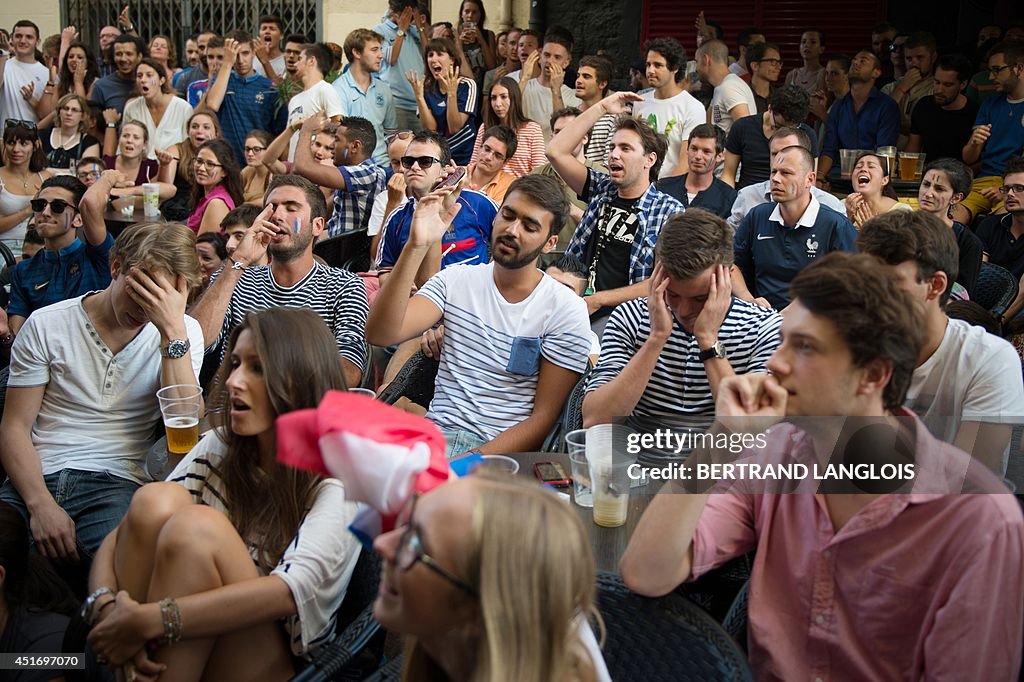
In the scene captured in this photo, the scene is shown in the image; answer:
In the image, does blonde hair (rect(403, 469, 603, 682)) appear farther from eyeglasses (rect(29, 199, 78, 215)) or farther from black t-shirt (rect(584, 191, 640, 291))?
eyeglasses (rect(29, 199, 78, 215))

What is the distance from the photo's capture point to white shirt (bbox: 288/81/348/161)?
7570 mm

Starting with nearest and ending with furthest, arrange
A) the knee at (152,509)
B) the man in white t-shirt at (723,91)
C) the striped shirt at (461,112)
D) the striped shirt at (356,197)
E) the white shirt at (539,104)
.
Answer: the knee at (152,509), the striped shirt at (356,197), the man in white t-shirt at (723,91), the striped shirt at (461,112), the white shirt at (539,104)

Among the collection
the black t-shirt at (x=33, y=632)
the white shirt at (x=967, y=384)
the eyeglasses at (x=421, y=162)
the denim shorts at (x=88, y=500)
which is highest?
the eyeglasses at (x=421, y=162)

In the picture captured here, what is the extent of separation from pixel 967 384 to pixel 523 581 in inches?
75.6

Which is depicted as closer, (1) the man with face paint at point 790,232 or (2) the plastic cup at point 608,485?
(2) the plastic cup at point 608,485

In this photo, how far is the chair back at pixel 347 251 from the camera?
569 cm

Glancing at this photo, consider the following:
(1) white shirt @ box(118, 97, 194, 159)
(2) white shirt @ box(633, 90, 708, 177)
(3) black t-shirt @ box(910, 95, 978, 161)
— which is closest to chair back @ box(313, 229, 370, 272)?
(2) white shirt @ box(633, 90, 708, 177)

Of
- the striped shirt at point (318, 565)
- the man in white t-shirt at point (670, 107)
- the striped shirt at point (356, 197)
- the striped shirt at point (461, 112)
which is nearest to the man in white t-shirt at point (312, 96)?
the striped shirt at point (461, 112)

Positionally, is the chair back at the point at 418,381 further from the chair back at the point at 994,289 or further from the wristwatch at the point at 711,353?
the chair back at the point at 994,289

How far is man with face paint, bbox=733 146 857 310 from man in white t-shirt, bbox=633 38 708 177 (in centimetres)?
189

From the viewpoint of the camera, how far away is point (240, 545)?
7.40 feet

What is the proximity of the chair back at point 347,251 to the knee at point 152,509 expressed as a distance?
3.29 metres

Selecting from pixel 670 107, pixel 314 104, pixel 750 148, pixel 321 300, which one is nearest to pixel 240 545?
pixel 321 300

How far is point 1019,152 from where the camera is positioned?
6.88m
